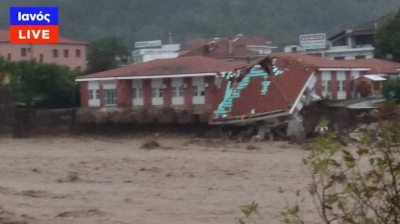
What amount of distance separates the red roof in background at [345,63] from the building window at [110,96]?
9.43 m

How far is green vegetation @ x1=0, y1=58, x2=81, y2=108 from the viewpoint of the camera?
48.0 m

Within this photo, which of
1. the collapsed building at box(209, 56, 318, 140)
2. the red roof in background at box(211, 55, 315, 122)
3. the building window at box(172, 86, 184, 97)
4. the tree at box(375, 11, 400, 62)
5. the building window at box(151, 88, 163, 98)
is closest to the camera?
the collapsed building at box(209, 56, 318, 140)

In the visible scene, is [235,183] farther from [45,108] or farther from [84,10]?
[84,10]

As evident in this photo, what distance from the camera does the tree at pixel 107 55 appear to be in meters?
65.9

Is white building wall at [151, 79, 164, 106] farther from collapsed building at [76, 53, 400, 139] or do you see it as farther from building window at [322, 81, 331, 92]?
building window at [322, 81, 331, 92]

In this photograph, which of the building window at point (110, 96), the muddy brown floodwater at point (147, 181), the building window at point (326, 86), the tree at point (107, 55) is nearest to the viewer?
the muddy brown floodwater at point (147, 181)

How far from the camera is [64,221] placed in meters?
15.9

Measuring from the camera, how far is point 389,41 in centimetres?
5788

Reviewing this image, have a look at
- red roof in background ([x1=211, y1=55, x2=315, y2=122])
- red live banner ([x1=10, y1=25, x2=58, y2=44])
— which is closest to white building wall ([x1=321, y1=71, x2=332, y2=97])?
red roof in background ([x1=211, y1=55, x2=315, y2=122])

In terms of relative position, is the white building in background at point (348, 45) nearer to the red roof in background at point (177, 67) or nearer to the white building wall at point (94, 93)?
the red roof in background at point (177, 67)

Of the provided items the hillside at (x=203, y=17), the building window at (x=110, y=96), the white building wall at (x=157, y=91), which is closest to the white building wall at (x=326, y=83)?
the white building wall at (x=157, y=91)

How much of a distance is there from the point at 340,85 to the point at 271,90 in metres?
7.02

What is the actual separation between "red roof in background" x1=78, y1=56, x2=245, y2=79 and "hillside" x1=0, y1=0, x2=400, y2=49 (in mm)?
99535

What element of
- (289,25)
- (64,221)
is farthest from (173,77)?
(289,25)
